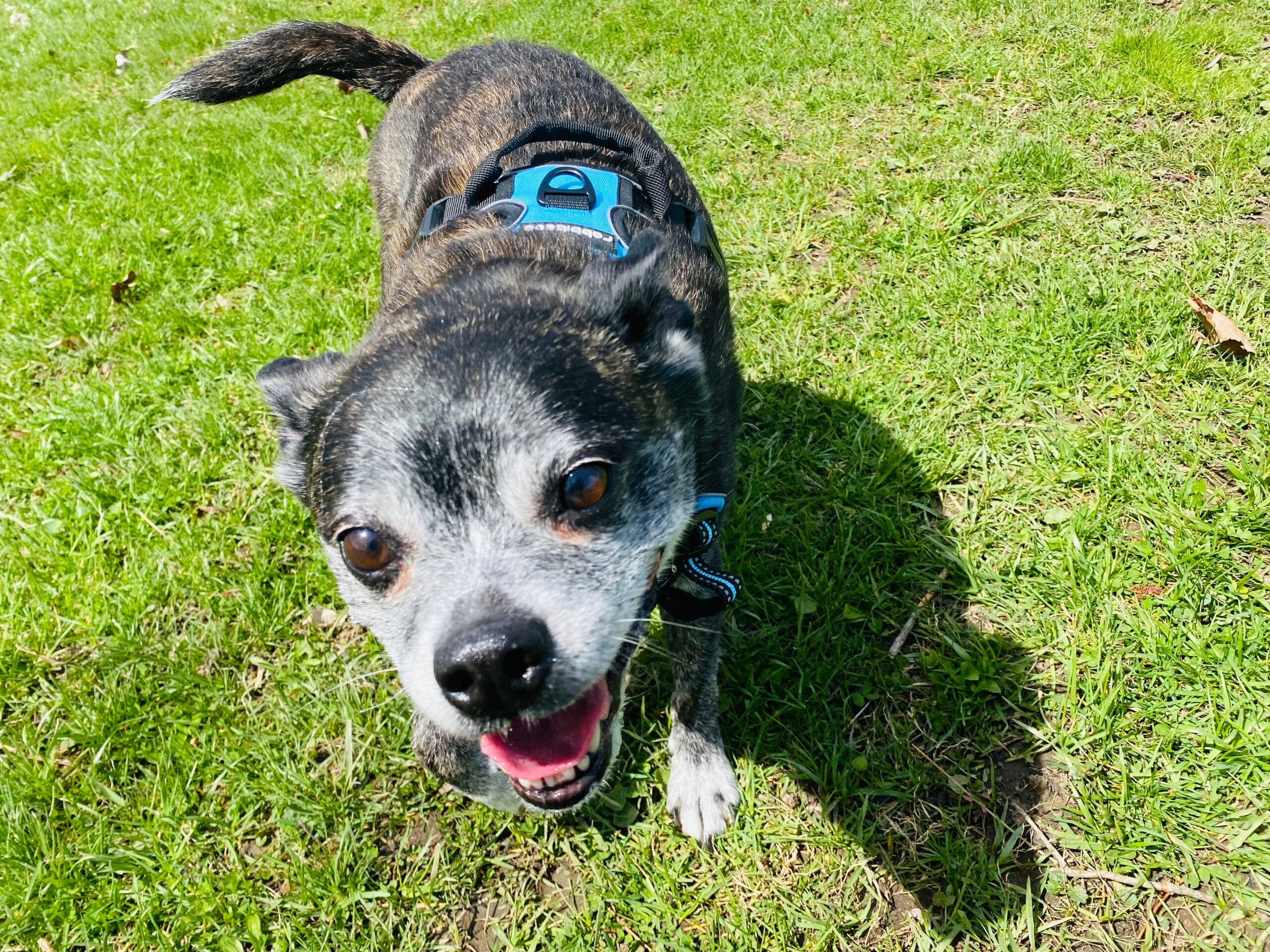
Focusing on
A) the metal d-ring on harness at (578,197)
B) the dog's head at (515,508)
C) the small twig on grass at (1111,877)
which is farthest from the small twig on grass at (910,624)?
the metal d-ring on harness at (578,197)

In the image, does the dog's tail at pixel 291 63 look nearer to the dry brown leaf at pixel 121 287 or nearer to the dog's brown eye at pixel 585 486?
the dry brown leaf at pixel 121 287

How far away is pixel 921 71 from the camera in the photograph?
649cm

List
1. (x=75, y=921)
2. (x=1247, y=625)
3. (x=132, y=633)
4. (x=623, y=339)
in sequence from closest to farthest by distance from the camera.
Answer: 1. (x=623, y=339)
2. (x=75, y=921)
3. (x=1247, y=625)
4. (x=132, y=633)

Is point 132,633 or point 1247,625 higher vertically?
point 1247,625

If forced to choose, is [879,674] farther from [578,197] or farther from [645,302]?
[578,197]

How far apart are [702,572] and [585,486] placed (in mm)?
747

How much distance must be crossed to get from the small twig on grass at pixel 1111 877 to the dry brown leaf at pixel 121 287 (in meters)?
6.41

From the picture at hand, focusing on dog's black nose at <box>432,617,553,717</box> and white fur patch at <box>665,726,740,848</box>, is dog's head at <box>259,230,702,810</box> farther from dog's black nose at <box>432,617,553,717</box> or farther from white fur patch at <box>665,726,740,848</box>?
white fur patch at <box>665,726,740,848</box>

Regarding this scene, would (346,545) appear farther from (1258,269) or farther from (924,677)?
(1258,269)

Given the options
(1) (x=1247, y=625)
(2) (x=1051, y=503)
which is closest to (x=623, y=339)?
(2) (x=1051, y=503)

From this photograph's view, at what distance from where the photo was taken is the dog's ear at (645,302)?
2459 mm

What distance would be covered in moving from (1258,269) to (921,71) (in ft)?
10.8

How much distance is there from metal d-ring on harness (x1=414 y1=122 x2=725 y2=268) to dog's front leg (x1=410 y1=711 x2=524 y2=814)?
191cm

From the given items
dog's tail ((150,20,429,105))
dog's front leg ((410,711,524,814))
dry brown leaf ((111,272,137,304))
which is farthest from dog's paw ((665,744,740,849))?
dry brown leaf ((111,272,137,304))
